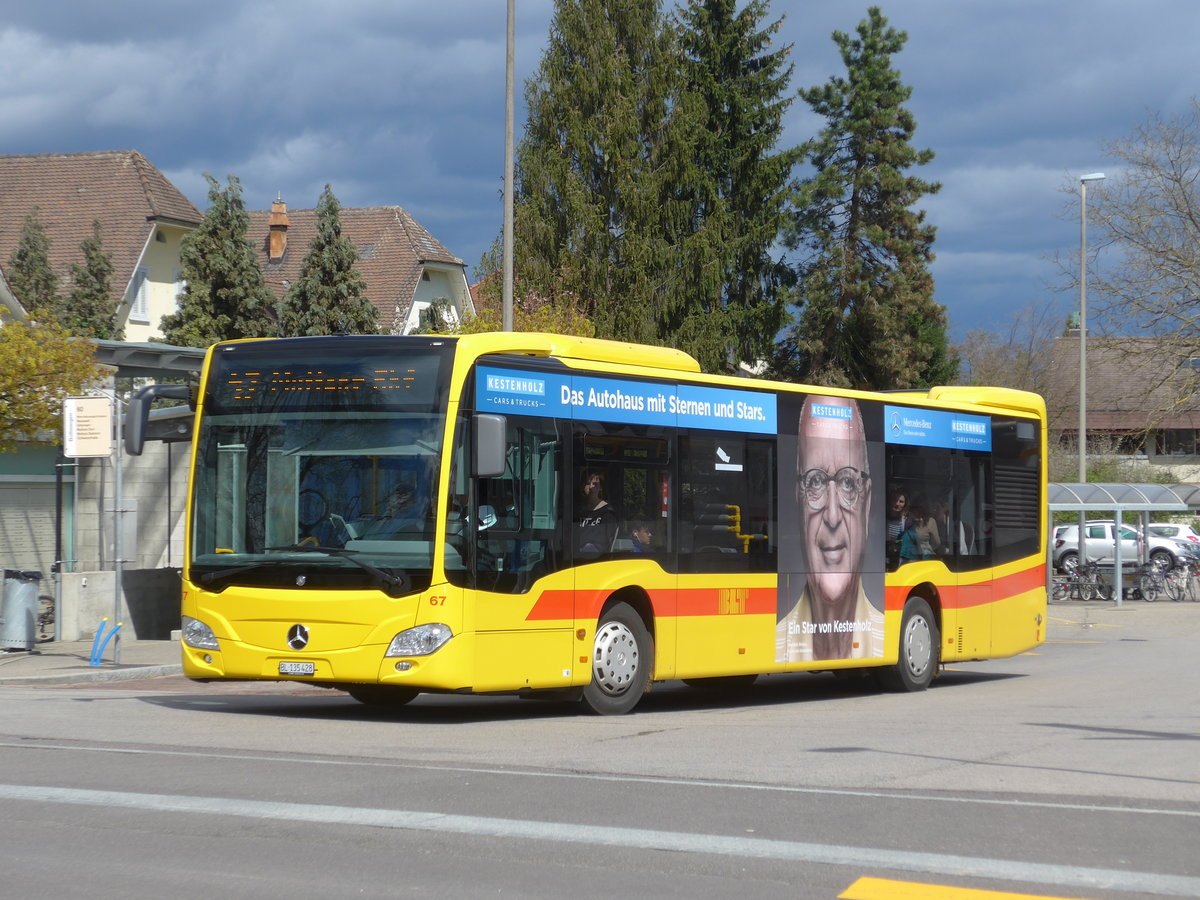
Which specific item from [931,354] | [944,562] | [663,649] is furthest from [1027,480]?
[931,354]

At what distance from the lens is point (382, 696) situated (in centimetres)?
1469

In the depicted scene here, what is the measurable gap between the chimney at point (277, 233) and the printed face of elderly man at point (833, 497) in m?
49.3

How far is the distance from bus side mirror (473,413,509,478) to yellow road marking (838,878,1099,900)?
20.0ft

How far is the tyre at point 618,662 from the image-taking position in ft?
44.7

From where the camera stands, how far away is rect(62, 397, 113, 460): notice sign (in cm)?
1811

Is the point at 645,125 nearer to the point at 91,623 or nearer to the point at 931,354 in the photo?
the point at 931,354

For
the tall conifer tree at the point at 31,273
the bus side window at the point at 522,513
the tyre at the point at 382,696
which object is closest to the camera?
the bus side window at the point at 522,513

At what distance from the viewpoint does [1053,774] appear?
10211 mm

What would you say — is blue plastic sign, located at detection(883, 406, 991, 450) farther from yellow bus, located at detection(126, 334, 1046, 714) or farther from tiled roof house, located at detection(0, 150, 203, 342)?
tiled roof house, located at detection(0, 150, 203, 342)

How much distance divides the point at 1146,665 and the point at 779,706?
785 cm

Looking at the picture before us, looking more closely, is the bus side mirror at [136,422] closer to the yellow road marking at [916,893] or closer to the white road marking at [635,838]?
the white road marking at [635,838]

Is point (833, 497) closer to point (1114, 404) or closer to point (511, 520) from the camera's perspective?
point (511, 520)

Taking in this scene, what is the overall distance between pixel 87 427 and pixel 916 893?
13.7 meters

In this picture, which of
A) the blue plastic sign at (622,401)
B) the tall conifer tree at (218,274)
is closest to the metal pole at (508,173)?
the blue plastic sign at (622,401)
